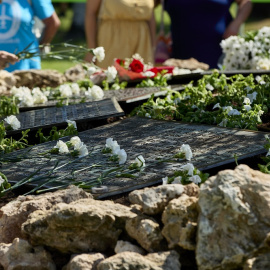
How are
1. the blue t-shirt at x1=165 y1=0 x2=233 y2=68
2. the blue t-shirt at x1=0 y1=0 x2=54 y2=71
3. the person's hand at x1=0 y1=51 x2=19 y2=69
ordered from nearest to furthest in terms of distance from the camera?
the person's hand at x1=0 y1=51 x2=19 y2=69 → the blue t-shirt at x1=0 y1=0 x2=54 y2=71 → the blue t-shirt at x1=165 y1=0 x2=233 y2=68

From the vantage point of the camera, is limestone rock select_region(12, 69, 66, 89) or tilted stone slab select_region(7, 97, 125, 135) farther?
limestone rock select_region(12, 69, 66, 89)

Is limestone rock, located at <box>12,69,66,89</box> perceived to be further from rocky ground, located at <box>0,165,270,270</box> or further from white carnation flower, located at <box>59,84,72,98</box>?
rocky ground, located at <box>0,165,270,270</box>

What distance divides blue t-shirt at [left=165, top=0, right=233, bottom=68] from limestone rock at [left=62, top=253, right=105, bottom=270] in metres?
5.82

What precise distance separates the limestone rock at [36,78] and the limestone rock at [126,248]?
13.8ft

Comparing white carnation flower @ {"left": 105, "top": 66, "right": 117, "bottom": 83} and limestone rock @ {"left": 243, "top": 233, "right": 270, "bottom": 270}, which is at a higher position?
white carnation flower @ {"left": 105, "top": 66, "right": 117, "bottom": 83}

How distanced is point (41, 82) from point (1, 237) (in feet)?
12.9

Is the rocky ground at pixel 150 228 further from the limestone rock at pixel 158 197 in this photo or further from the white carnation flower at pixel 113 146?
the white carnation flower at pixel 113 146

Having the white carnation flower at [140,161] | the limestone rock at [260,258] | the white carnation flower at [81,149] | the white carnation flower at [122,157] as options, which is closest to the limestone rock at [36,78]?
the white carnation flower at [81,149]

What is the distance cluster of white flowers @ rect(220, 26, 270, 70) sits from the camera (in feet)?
22.4

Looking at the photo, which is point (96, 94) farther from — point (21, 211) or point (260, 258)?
point (260, 258)

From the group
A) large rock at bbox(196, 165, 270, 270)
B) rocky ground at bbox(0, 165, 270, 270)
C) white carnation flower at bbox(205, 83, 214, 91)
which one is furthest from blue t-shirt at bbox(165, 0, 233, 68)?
large rock at bbox(196, 165, 270, 270)

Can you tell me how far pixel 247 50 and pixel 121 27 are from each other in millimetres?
1907

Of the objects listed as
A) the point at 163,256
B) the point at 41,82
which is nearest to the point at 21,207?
the point at 163,256

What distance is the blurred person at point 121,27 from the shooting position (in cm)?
798
